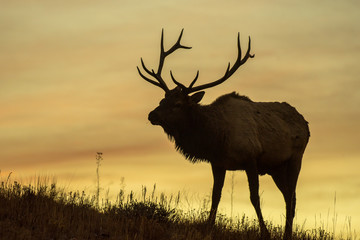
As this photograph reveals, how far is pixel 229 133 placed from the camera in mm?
12516

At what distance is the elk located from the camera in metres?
12.3

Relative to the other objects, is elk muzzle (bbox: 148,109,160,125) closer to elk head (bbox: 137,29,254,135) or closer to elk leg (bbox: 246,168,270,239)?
elk head (bbox: 137,29,254,135)

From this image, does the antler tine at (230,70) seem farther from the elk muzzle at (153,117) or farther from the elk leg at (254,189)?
the elk leg at (254,189)

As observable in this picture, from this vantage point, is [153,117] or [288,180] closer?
[153,117]

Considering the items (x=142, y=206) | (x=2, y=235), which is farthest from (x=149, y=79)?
(x=2, y=235)

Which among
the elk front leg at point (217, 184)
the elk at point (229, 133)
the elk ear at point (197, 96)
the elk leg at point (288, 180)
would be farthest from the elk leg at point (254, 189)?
the elk ear at point (197, 96)

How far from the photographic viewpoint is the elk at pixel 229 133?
40.4ft

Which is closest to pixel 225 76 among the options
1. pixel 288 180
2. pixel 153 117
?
pixel 153 117

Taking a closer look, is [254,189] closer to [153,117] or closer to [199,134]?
[199,134]

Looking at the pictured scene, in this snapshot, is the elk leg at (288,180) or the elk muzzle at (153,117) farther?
the elk leg at (288,180)

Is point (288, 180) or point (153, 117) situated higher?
point (153, 117)

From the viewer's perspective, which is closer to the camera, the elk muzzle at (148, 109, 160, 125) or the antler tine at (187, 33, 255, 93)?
the elk muzzle at (148, 109, 160, 125)

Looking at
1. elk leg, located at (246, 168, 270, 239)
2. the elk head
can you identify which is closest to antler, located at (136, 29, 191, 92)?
the elk head

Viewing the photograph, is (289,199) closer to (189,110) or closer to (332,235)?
(332,235)
